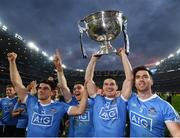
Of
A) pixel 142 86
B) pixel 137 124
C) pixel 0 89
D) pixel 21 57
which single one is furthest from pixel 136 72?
pixel 21 57

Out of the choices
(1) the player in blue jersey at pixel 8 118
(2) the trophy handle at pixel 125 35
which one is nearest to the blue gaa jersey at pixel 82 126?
(2) the trophy handle at pixel 125 35

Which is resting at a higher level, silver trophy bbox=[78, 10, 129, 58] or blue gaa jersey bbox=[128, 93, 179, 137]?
silver trophy bbox=[78, 10, 129, 58]

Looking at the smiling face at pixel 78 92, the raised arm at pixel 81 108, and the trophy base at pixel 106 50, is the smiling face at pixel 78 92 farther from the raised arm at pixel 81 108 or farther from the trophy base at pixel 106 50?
the trophy base at pixel 106 50

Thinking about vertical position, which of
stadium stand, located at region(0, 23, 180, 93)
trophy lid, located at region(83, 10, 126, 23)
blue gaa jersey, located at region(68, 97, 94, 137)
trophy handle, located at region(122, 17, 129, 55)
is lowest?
blue gaa jersey, located at region(68, 97, 94, 137)

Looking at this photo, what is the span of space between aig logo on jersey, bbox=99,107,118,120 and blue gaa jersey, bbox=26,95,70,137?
0.56 metres

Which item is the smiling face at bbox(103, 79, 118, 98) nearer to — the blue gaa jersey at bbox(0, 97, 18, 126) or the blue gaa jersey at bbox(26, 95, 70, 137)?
the blue gaa jersey at bbox(26, 95, 70, 137)

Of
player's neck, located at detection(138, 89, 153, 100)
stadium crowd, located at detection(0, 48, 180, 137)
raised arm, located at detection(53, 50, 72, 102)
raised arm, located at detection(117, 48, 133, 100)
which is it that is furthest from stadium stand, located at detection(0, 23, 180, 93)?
player's neck, located at detection(138, 89, 153, 100)

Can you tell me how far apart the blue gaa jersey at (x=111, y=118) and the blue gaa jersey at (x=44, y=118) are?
1.78ft

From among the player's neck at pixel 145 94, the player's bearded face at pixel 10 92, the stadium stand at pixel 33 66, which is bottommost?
the player's neck at pixel 145 94

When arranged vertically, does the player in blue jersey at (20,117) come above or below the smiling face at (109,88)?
below

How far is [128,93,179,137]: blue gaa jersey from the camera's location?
9.28 feet

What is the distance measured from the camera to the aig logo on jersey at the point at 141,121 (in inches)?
114

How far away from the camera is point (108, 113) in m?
3.54

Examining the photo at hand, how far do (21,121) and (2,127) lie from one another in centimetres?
71
